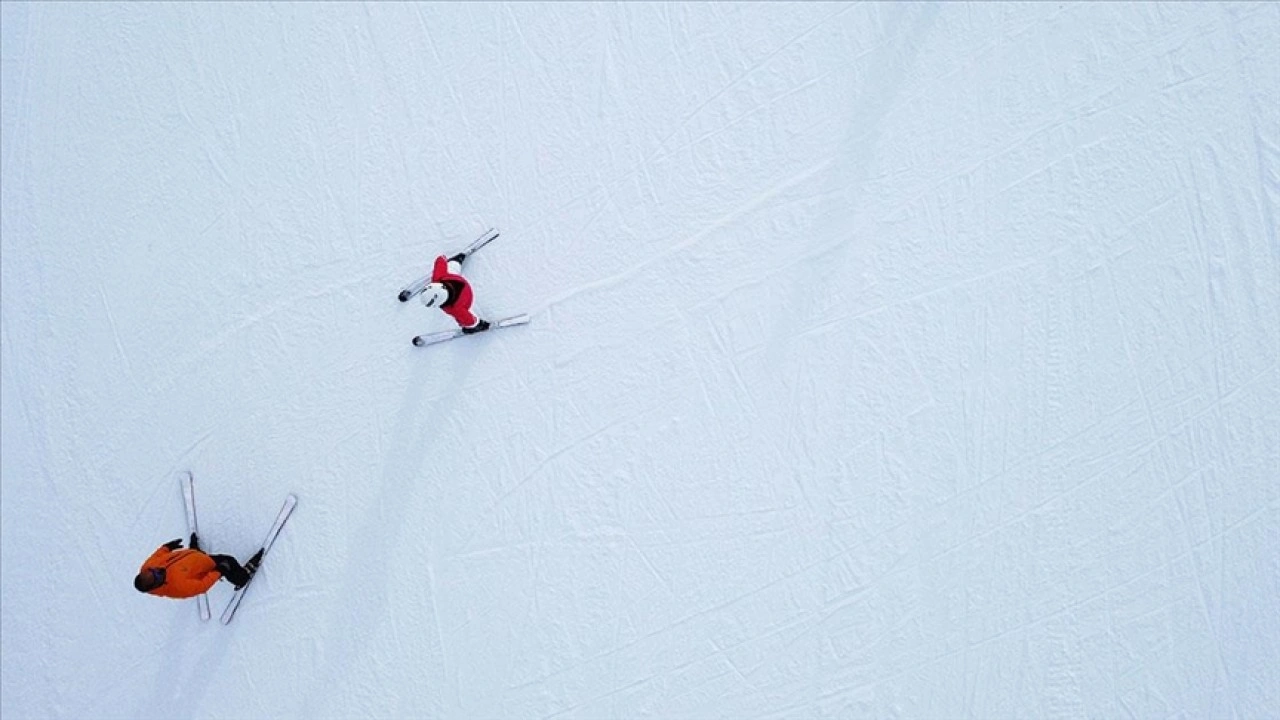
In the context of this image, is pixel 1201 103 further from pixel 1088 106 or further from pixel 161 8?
pixel 161 8

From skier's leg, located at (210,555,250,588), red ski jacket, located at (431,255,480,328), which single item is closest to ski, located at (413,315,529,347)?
red ski jacket, located at (431,255,480,328)

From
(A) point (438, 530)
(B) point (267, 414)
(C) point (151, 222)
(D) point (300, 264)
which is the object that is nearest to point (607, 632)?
(A) point (438, 530)

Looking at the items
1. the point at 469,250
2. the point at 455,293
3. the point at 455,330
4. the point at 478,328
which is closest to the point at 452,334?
the point at 455,330

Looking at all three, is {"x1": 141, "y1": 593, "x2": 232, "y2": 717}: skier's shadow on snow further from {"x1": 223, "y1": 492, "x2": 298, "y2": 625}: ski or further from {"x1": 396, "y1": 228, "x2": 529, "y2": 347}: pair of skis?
{"x1": 396, "y1": 228, "x2": 529, "y2": 347}: pair of skis

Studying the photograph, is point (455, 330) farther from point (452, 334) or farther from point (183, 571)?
point (183, 571)

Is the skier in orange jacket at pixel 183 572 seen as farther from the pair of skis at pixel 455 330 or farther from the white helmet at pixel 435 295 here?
the white helmet at pixel 435 295

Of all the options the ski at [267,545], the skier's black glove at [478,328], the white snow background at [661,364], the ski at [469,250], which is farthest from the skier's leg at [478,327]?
the ski at [267,545]
